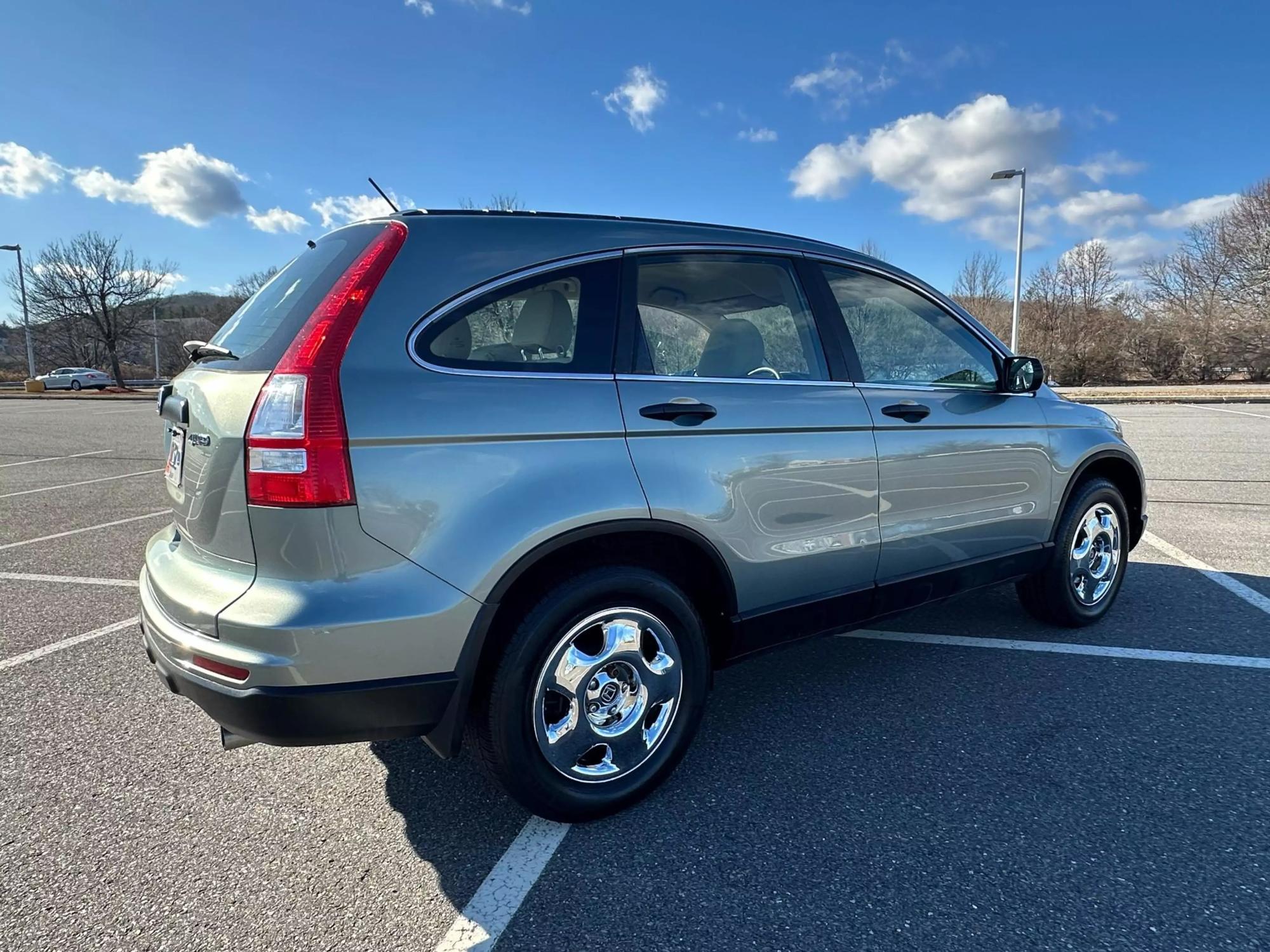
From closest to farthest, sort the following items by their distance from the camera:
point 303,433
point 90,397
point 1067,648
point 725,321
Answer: point 303,433, point 725,321, point 1067,648, point 90,397

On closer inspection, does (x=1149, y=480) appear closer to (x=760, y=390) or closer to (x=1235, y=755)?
(x=1235, y=755)

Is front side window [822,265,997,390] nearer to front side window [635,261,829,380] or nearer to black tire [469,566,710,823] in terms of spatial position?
front side window [635,261,829,380]

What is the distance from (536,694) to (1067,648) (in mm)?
2888

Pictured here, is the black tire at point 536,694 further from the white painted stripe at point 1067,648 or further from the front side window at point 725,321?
the white painted stripe at point 1067,648

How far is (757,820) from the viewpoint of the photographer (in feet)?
7.64

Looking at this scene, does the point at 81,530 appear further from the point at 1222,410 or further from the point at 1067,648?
the point at 1222,410

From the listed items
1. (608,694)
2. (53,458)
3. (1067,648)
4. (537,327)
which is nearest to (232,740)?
(608,694)

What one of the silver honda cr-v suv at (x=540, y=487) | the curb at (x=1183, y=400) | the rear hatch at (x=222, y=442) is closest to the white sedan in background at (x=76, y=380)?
the curb at (x=1183, y=400)

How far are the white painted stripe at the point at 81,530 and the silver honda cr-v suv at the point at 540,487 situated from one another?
4600 millimetres

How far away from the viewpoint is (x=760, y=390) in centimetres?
260

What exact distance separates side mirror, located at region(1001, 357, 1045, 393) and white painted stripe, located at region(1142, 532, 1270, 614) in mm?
2104

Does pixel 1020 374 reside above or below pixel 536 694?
above

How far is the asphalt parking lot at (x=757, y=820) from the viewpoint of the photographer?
6.28 feet

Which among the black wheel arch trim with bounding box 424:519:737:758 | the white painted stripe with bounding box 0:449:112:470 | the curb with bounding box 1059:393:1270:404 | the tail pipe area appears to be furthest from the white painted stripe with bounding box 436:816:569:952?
the curb with bounding box 1059:393:1270:404
